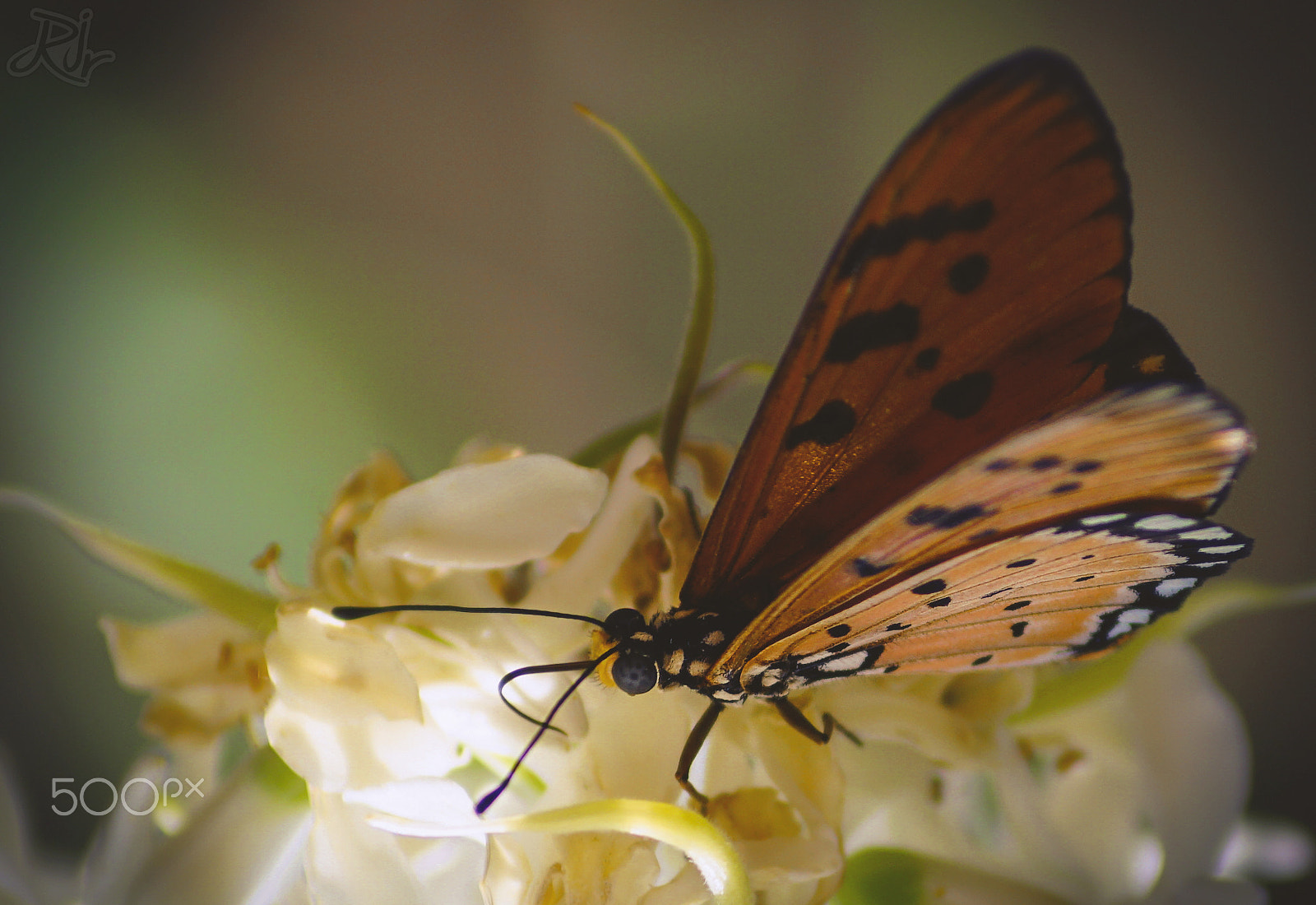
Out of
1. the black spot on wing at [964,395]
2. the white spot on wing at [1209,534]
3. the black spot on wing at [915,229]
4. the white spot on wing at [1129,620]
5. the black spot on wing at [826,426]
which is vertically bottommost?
the white spot on wing at [1129,620]

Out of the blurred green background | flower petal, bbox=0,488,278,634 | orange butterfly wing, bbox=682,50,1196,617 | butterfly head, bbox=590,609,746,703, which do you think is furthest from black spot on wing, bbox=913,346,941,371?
the blurred green background

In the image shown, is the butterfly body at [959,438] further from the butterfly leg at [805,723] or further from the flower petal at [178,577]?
the flower petal at [178,577]

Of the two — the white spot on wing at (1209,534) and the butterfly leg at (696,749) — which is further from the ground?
the white spot on wing at (1209,534)

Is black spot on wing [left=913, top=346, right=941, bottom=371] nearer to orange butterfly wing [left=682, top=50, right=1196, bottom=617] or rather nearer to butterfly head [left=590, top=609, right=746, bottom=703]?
orange butterfly wing [left=682, top=50, right=1196, bottom=617]

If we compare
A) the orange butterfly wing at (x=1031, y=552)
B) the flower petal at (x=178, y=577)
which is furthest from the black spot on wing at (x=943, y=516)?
the flower petal at (x=178, y=577)

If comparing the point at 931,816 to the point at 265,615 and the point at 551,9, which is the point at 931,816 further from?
the point at 551,9

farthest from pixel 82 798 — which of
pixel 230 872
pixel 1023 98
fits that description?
pixel 1023 98

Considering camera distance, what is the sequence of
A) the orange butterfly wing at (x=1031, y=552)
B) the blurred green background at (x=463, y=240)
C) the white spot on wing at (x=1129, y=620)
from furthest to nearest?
the blurred green background at (x=463, y=240)
the white spot on wing at (x=1129, y=620)
the orange butterfly wing at (x=1031, y=552)
